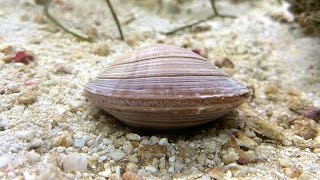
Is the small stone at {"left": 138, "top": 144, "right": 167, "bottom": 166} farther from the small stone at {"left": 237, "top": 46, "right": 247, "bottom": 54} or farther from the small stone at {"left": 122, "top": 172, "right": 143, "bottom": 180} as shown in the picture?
the small stone at {"left": 237, "top": 46, "right": 247, "bottom": 54}

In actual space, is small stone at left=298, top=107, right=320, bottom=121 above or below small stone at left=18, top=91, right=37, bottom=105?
below

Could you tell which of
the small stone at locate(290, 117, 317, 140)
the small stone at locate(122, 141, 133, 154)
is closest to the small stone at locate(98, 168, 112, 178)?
the small stone at locate(122, 141, 133, 154)

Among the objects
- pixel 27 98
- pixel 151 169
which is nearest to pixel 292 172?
pixel 151 169

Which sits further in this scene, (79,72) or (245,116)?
(79,72)

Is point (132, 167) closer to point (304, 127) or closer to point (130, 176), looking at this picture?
point (130, 176)

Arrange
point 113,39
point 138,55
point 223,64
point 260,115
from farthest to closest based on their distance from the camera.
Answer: point 113,39 → point 223,64 → point 260,115 → point 138,55

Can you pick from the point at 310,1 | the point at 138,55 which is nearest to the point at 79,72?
the point at 138,55

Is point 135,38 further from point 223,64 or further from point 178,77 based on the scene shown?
point 178,77
